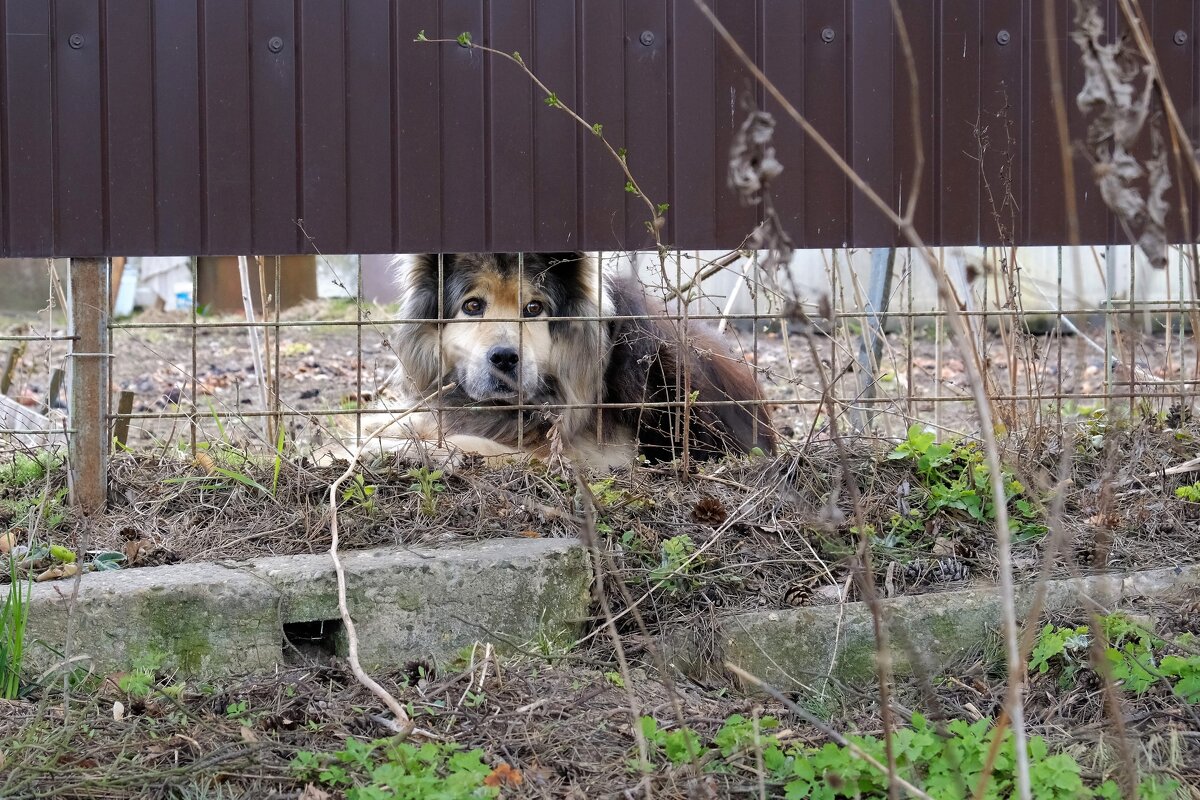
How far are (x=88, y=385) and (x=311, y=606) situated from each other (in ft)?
4.12

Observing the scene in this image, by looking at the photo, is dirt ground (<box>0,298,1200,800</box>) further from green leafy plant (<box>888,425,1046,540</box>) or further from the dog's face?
the dog's face

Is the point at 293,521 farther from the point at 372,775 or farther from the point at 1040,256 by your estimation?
the point at 1040,256

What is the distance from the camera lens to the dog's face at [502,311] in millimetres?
5008

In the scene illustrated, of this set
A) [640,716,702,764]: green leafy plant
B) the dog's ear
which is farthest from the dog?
[640,716,702,764]: green leafy plant

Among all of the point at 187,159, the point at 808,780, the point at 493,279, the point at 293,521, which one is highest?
the point at 187,159

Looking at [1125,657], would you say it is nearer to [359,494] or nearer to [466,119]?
[359,494]

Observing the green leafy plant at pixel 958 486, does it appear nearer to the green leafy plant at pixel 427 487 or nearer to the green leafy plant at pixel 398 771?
the green leafy plant at pixel 427 487

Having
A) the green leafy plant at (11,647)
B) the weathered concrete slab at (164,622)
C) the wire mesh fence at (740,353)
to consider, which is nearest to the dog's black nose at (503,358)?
the wire mesh fence at (740,353)

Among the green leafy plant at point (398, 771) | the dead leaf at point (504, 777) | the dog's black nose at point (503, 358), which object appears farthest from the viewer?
the dog's black nose at point (503, 358)

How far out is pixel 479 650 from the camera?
11.1ft

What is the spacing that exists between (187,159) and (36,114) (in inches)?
20.3

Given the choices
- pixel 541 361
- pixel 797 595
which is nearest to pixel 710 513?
pixel 797 595

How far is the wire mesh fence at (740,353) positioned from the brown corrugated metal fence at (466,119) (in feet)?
0.76

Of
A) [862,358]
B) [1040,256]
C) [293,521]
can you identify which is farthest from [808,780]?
[1040,256]
